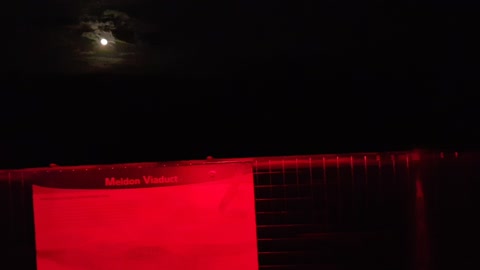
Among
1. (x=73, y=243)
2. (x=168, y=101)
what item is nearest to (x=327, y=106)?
(x=168, y=101)

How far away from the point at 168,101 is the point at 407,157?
2057mm

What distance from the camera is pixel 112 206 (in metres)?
3.60

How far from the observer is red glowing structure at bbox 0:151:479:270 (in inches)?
141

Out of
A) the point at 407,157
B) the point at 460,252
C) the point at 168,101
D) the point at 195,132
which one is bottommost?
the point at 460,252

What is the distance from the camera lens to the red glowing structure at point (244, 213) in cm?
357

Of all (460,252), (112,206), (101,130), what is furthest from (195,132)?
(460,252)

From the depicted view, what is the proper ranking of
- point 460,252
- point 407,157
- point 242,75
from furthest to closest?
point 242,75
point 407,157
point 460,252

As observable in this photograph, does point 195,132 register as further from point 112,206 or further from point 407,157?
point 407,157

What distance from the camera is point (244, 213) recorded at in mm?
3582

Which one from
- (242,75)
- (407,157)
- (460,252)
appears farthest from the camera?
(242,75)

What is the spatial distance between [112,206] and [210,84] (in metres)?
1.44

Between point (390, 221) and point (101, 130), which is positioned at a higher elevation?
point (101, 130)

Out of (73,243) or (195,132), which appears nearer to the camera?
(73,243)

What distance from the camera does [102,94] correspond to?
14.8ft
